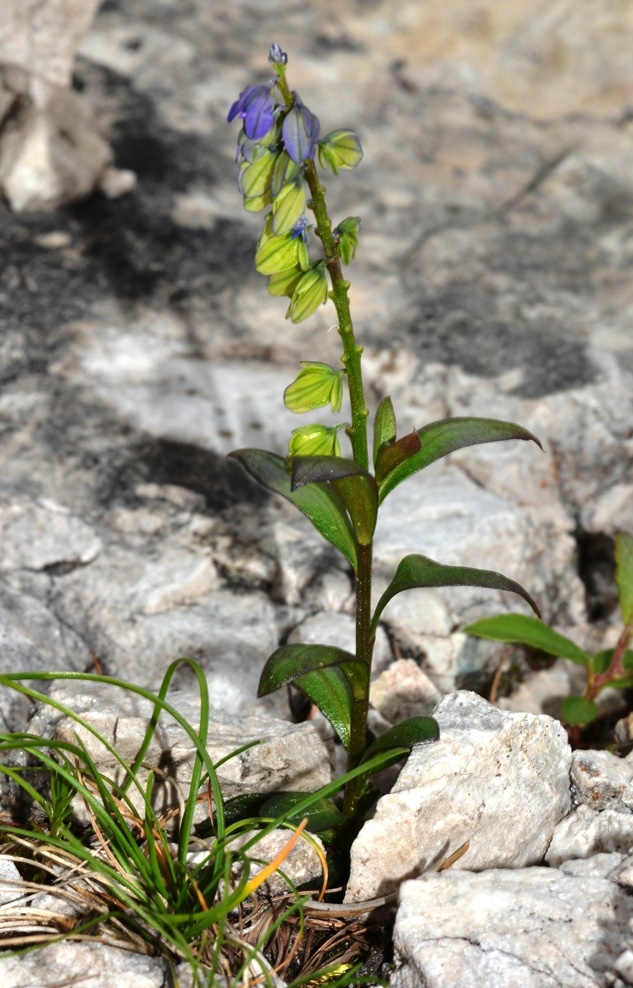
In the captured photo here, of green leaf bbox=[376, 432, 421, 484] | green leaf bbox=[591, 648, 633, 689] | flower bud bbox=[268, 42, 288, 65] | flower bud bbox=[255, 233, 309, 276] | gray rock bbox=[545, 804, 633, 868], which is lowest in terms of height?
gray rock bbox=[545, 804, 633, 868]

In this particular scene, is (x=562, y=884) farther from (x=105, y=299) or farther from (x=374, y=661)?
(x=105, y=299)

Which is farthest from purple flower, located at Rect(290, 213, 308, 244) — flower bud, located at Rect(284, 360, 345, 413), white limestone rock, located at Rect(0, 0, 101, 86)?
white limestone rock, located at Rect(0, 0, 101, 86)

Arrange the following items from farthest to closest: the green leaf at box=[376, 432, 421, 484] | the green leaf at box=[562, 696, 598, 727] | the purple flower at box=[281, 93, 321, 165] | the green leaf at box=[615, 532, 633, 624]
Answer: the green leaf at box=[615, 532, 633, 624]
the green leaf at box=[562, 696, 598, 727]
the green leaf at box=[376, 432, 421, 484]
the purple flower at box=[281, 93, 321, 165]

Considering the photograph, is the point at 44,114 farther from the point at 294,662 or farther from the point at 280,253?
the point at 294,662

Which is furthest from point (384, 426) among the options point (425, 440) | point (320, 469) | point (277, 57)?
point (277, 57)

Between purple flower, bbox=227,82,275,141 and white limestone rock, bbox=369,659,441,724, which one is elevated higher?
purple flower, bbox=227,82,275,141

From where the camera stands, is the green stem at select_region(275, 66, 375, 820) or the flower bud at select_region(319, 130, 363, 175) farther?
the flower bud at select_region(319, 130, 363, 175)

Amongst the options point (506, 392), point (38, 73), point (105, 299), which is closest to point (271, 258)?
point (506, 392)

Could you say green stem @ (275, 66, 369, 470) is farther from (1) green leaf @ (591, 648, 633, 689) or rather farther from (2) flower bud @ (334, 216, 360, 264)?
(1) green leaf @ (591, 648, 633, 689)
